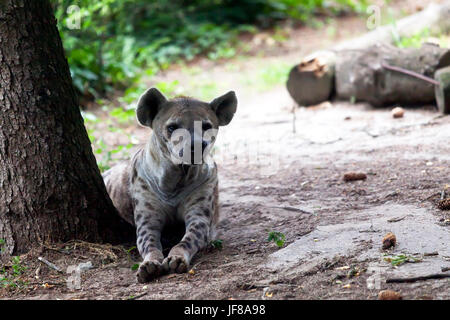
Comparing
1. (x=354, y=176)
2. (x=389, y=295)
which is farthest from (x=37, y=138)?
(x=354, y=176)

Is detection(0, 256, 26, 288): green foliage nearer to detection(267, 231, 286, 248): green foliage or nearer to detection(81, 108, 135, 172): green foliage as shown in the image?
detection(267, 231, 286, 248): green foliage

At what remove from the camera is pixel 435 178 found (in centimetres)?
496

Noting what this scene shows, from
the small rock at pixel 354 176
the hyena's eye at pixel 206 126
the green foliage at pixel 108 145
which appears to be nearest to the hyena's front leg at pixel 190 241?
the hyena's eye at pixel 206 126

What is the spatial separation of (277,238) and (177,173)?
847 millimetres

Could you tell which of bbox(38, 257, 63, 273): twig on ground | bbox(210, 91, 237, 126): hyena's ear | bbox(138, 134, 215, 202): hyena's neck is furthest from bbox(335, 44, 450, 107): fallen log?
bbox(38, 257, 63, 273): twig on ground

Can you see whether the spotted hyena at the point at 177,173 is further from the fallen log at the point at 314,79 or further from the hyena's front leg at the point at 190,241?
the fallen log at the point at 314,79

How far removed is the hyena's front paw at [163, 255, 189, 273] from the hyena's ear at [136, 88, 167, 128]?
1.11 meters

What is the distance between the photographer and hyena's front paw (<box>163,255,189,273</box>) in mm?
3768

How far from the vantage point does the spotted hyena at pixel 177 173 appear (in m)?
4.09

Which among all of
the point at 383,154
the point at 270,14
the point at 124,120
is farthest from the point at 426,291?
the point at 270,14

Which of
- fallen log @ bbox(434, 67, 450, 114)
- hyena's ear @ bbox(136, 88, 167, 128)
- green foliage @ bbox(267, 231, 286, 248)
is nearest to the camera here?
green foliage @ bbox(267, 231, 286, 248)

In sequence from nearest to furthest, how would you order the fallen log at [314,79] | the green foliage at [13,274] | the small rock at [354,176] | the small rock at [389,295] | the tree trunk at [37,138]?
the small rock at [389,295]
the green foliage at [13,274]
the tree trunk at [37,138]
the small rock at [354,176]
the fallen log at [314,79]

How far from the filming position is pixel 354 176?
5.34 m

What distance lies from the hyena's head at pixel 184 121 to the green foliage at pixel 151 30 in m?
4.20
